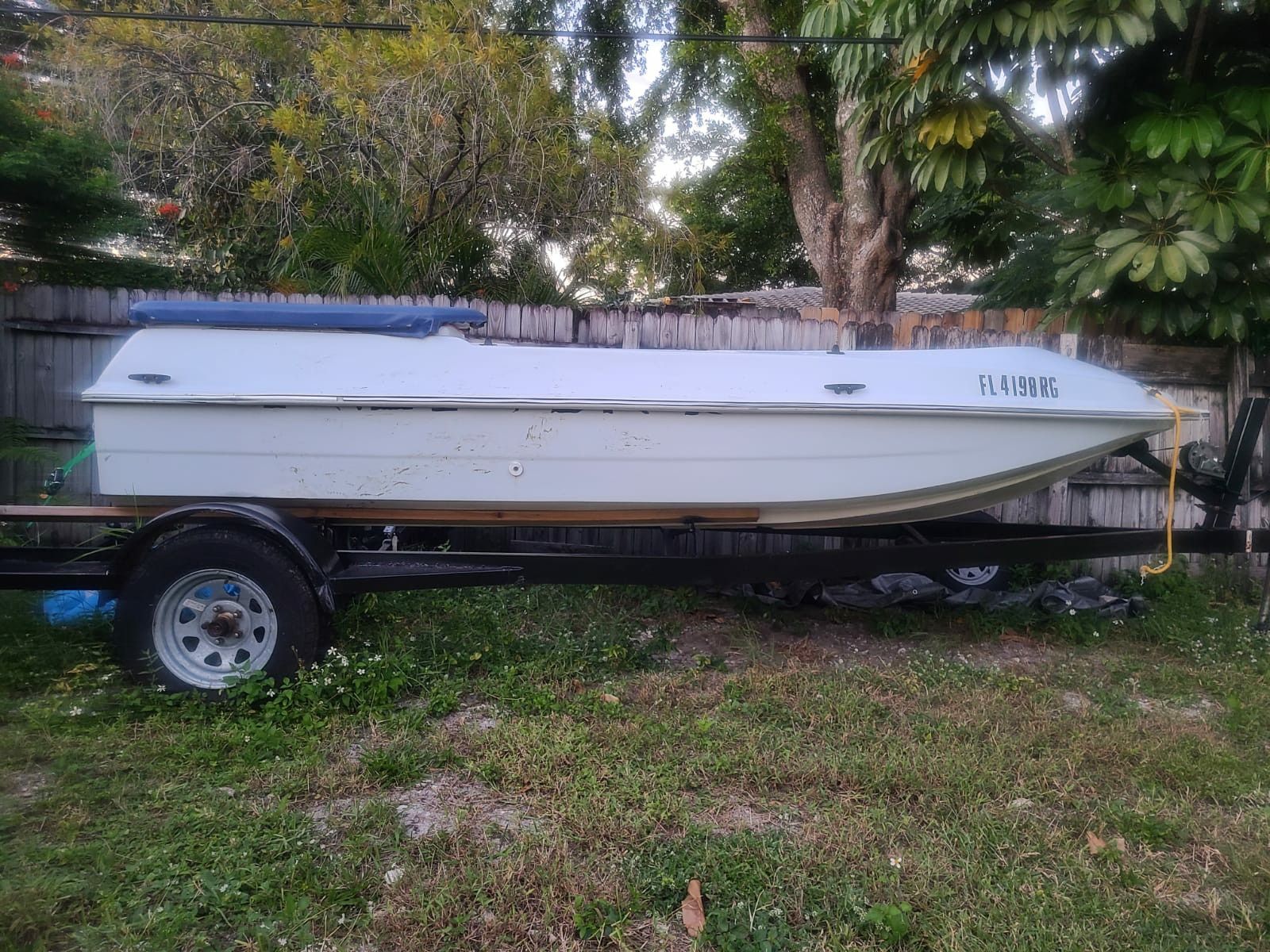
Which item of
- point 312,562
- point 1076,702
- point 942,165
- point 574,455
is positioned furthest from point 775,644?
point 942,165

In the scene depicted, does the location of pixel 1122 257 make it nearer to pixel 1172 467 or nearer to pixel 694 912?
pixel 1172 467

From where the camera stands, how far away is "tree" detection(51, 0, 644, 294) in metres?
7.88

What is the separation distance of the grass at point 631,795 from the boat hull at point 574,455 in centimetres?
87

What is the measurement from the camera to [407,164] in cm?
806

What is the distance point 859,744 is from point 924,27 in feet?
13.7

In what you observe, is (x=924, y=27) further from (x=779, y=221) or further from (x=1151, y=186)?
(x=779, y=221)

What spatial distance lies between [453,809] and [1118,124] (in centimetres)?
564

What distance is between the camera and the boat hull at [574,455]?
4195 millimetres

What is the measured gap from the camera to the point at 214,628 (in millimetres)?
4168

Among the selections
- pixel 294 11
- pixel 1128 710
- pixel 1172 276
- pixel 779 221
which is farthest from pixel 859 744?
pixel 779 221

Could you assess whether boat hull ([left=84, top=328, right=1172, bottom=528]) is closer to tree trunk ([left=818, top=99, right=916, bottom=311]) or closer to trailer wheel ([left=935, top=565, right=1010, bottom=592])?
trailer wheel ([left=935, top=565, right=1010, bottom=592])

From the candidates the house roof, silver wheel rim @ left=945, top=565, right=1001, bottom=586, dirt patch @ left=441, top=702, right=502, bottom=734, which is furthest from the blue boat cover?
the house roof

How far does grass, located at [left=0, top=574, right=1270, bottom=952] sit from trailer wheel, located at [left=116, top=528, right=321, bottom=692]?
168 mm

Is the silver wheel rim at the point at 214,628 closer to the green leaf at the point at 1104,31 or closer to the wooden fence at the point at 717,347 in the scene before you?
the wooden fence at the point at 717,347
